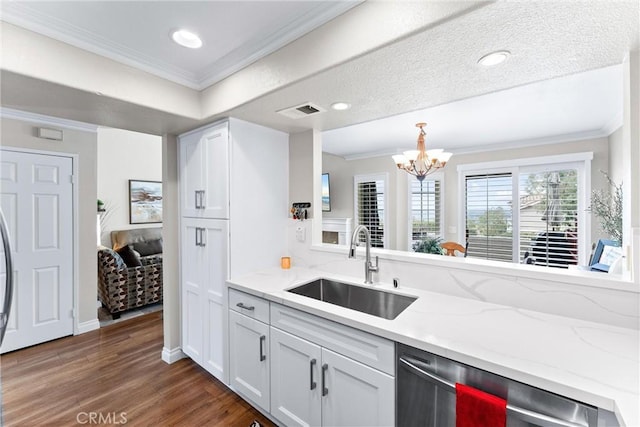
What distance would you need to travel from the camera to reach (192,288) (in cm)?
249

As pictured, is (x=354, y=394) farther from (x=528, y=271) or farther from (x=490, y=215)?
(x=490, y=215)

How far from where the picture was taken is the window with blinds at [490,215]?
463 centimetres

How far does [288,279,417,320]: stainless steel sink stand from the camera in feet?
5.99

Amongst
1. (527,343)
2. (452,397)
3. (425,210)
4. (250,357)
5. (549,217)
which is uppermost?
(425,210)

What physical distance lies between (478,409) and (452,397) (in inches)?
11.5

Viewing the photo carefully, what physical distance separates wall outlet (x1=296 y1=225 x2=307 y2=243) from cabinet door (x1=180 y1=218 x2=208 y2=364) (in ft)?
2.57

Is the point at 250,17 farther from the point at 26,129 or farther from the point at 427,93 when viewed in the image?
the point at 26,129

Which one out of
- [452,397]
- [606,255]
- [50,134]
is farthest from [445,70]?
[50,134]

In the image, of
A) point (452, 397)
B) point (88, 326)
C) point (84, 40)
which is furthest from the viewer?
point (88, 326)

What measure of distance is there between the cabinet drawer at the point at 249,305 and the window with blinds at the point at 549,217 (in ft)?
13.2

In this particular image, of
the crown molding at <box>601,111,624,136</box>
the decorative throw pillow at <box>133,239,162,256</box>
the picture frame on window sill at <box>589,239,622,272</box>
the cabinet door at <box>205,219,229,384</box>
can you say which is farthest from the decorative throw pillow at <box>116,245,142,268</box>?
the crown molding at <box>601,111,624,136</box>

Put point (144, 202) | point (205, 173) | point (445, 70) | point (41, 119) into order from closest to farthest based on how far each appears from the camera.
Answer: point (445, 70), point (205, 173), point (41, 119), point (144, 202)

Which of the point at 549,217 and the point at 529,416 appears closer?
the point at 529,416

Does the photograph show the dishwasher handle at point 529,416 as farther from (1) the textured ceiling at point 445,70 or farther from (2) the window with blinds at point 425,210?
(2) the window with blinds at point 425,210
